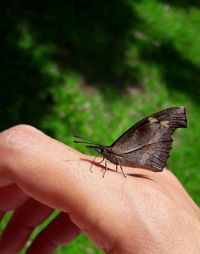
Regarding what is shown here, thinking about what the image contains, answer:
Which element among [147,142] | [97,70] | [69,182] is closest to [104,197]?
[69,182]

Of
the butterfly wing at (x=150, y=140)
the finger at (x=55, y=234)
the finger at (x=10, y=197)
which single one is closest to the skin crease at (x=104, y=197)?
the finger at (x=10, y=197)

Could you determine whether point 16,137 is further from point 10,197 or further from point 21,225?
point 21,225

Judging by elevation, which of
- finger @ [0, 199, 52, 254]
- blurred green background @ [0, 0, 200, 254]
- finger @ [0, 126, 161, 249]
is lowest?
finger @ [0, 199, 52, 254]

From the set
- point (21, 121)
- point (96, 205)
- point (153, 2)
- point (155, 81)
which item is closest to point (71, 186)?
point (96, 205)

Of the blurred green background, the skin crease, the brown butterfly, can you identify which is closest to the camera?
the skin crease

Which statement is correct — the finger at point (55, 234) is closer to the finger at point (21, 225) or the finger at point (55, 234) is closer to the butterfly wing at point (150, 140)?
the finger at point (21, 225)

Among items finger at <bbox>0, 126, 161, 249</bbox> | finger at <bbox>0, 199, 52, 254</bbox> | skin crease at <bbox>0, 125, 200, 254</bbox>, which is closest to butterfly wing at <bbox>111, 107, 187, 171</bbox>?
skin crease at <bbox>0, 125, 200, 254</bbox>

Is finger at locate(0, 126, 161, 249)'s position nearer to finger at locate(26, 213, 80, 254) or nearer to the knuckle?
the knuckle
